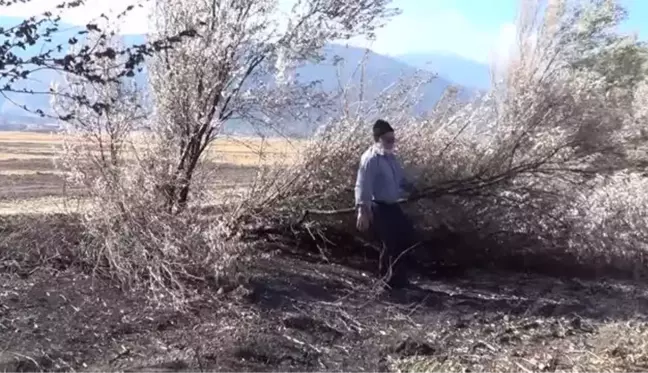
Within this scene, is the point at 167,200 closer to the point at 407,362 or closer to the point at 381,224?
the point at 381,224

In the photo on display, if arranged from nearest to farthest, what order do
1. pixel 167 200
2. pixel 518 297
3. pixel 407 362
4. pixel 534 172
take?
pixel 407 362 < pixel 167 200 < pixel 518 297 < pixel 534 172

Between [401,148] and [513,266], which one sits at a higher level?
[401,148]

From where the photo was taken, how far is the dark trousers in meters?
8.36

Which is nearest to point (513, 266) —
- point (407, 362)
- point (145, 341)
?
point (407, 362)

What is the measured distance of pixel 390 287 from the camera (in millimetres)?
8336

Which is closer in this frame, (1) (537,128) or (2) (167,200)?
(2) (167,200)

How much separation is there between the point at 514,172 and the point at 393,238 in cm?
182

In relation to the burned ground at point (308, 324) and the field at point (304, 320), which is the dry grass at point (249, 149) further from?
the burned ground at point (308, 324)

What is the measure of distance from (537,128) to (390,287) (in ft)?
8.70

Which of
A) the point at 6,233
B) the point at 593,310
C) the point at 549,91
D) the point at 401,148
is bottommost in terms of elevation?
the point at 593,310

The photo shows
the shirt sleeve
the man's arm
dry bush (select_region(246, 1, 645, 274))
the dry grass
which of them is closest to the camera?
the shirt sleeve

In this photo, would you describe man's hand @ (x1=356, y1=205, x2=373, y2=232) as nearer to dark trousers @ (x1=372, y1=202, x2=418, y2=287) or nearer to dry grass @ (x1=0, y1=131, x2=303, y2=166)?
dark trousers @ (x1=372, y1=202, x2=418, y2=287)

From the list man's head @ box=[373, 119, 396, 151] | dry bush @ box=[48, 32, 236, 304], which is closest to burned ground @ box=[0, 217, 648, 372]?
dry bush @ box=[48, 32, 236, 304]

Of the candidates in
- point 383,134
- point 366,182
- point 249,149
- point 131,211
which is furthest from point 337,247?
point 131,211
